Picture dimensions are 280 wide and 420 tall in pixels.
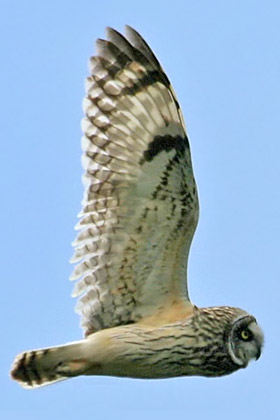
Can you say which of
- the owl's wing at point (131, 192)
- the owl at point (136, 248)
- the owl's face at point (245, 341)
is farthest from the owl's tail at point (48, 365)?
the owl's face at point (245, 341)

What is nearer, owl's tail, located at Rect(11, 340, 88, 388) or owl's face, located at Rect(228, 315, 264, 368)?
owl's tail, located at Rect(11, 340, 88, 388)

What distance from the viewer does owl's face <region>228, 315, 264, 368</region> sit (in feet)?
25.4

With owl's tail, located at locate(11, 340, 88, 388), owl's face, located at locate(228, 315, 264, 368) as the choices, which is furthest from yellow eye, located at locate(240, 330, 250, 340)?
owl's tail, located at locate(11, 340, 88, 388)

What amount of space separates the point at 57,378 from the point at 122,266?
0.75 m

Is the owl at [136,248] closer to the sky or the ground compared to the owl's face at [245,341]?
closer to the sky

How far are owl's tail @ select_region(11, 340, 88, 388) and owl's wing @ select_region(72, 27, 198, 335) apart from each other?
0.89 ft

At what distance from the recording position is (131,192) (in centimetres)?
770

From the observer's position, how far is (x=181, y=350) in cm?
752

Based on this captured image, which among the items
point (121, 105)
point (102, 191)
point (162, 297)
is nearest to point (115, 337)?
point (162, 297)

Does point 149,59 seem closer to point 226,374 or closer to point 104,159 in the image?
point 104,159

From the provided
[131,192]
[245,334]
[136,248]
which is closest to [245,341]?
[245,334]

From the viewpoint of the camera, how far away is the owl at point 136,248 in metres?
7.57

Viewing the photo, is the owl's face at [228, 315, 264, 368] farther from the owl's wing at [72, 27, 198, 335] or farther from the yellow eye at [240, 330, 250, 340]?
the owl's wing at [72, 27, 198, 335]

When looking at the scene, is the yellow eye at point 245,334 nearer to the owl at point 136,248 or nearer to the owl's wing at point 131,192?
the owl at point 136,248
